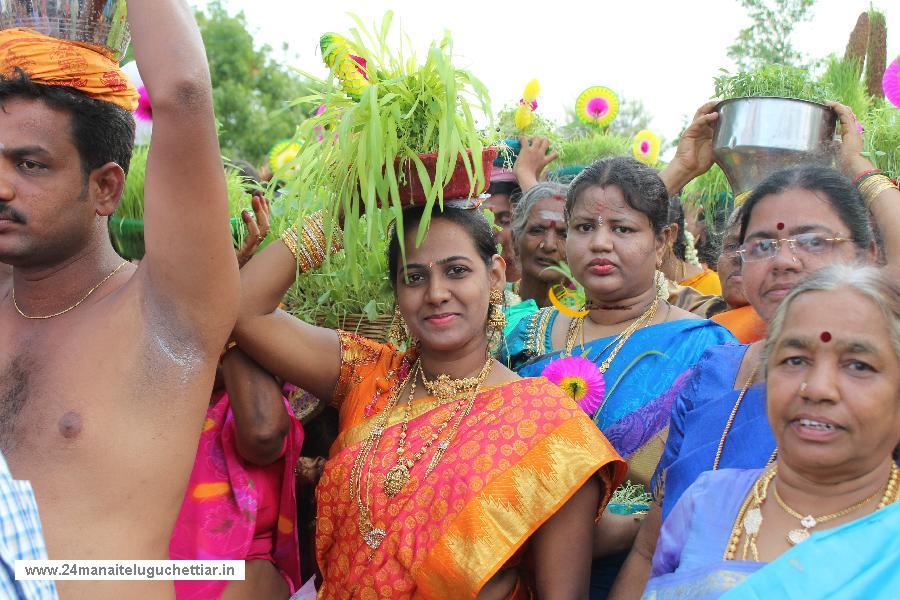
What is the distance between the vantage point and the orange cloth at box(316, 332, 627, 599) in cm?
246

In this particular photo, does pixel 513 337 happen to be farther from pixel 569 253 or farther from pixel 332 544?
pixel 332 544

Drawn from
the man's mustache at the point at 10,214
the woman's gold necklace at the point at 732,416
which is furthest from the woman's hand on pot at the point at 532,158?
the man's mustache at the point at 10,214

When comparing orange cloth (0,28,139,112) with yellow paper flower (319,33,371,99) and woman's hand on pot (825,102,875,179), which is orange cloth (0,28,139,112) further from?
woman's hand on pot (825,102,875,179)

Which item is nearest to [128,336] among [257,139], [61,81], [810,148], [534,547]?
[61,81]

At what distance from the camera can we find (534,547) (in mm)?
2535

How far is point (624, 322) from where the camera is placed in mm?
3387

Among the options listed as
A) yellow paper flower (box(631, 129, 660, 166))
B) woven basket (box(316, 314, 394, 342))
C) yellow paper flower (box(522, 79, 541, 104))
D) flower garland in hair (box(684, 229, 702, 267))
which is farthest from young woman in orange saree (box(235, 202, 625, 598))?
yellow paper flower (box(631, 129, 660, 166))

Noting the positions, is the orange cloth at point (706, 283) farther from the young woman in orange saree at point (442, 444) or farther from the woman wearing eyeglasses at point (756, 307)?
the young woman in orange saree at point (442, 444)

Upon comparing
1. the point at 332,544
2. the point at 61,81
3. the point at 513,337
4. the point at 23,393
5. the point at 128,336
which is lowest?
the point at 332,544

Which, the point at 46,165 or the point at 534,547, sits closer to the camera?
the point at 46,165

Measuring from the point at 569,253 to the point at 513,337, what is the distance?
44 centimetres

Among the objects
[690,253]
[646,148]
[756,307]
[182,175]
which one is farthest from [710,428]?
[646,148]

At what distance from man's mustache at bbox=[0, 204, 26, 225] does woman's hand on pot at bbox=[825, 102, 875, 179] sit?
104 inches

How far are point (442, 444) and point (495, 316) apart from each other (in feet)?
1.65
